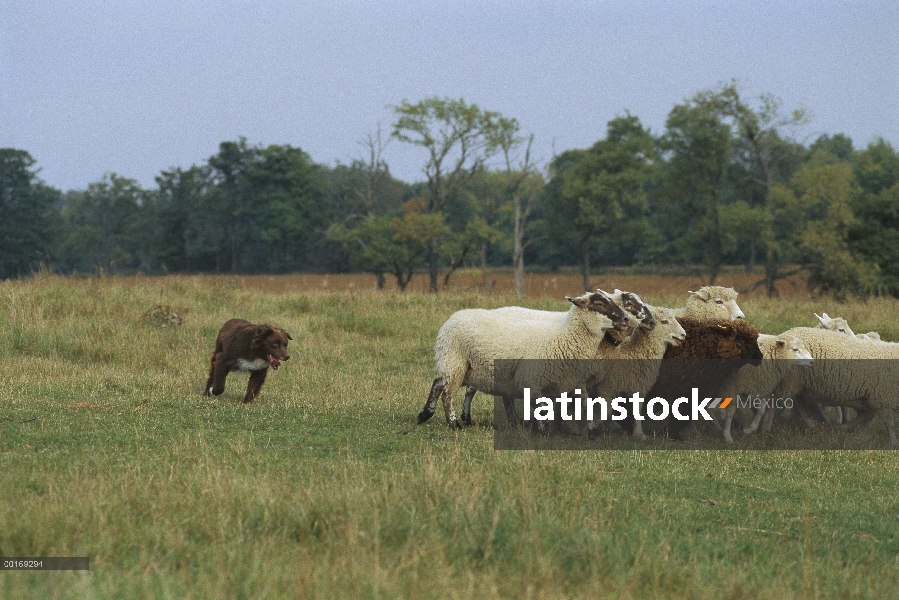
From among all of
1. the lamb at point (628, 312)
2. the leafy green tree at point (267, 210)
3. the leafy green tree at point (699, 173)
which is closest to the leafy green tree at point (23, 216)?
the leafy green tree at point (267, 210)

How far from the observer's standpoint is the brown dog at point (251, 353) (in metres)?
11.4

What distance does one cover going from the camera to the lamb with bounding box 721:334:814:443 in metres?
10.8

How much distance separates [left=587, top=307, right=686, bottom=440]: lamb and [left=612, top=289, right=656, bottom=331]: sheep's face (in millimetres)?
170

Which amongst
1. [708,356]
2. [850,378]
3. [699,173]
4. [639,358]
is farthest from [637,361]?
[699,173]

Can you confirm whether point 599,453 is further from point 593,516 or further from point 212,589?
A: point 212,589

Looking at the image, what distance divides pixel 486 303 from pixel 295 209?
44.9 metres

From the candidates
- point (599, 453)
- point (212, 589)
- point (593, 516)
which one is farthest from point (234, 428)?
point (212, 589)

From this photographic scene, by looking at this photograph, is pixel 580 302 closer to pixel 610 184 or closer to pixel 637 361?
pixel 637 361

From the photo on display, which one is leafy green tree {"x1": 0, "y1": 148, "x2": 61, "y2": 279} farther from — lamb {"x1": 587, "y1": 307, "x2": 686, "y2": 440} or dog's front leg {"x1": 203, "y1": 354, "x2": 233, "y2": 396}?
lamb {"x1": 587, "y1": 307, "x2": 686, "y2": 440}

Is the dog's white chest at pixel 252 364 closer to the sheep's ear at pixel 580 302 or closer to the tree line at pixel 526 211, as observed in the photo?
the sheep's ear at pixel 580 302

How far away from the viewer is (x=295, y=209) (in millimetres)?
64500

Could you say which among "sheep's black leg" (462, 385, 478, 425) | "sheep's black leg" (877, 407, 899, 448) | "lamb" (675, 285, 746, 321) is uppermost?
"lamb" (675, 285, 746, 321)

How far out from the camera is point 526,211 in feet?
172

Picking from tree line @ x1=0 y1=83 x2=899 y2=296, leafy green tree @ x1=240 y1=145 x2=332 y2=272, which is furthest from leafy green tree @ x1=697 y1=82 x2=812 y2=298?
leafy green tree @ x1=240 y1=145 x2=332 y2=272
